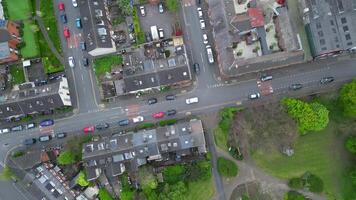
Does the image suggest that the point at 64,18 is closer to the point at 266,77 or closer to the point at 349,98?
the point at 266,77

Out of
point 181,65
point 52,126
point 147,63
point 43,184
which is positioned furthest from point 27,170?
point 181,65

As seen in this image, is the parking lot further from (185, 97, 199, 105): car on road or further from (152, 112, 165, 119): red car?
(152, 112, 165, 119): red car

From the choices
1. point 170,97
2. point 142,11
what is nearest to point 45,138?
point 170,97

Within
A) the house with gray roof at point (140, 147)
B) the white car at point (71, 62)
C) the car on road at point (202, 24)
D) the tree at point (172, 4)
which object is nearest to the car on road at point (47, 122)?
the house with gray roof at point (140, 147)

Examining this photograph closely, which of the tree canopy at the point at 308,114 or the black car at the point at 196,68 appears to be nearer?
the tree canopy at the point at 308,114

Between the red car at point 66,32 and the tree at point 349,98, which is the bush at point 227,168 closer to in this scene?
the tree at point 349,98

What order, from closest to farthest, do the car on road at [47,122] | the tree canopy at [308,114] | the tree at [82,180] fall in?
the tree canopy at [308,114] < the tree at [82,180] < the car on road at [47,122]

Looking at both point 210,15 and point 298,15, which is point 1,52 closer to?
point 210,15
